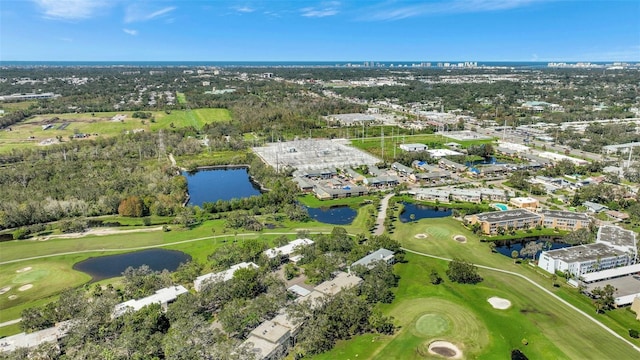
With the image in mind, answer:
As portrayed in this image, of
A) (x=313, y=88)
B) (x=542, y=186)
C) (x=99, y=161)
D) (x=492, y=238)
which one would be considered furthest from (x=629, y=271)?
(x=313, y=88)

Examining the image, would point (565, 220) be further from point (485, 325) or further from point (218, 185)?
point (218, 185)

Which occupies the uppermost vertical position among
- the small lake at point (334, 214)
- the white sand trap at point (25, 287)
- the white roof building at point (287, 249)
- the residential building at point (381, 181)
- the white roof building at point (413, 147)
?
the white roof building at point (413, 147)

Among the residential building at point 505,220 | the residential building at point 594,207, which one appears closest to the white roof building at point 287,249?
the residential building at point 505,220

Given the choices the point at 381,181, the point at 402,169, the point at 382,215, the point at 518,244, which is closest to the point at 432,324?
the point at 518,244

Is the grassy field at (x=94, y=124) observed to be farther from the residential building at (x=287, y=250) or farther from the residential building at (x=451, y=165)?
the residential building at (x=287, y=250)

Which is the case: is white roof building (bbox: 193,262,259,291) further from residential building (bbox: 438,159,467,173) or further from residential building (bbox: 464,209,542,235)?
residential building (bbox: 438,159,467,173)

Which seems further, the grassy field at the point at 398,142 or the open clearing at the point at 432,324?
the grassy field at the point at 398,142
